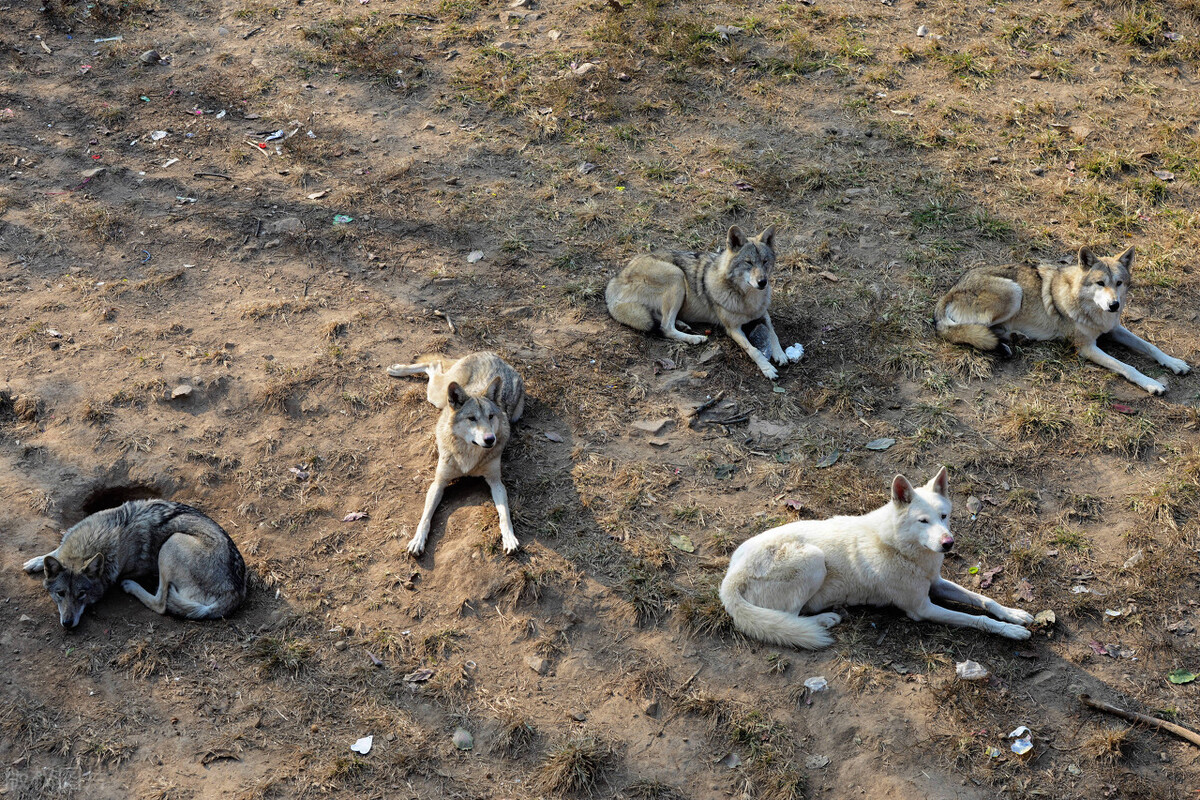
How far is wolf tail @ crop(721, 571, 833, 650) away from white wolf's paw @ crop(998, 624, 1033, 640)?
116 cm

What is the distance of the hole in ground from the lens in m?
6.93

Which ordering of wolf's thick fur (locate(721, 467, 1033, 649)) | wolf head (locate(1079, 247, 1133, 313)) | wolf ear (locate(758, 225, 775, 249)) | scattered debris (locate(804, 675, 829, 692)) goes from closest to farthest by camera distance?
scattered debris (locate(804, 675, 829, 692)), wolf's thick fur (locate(721, 467, 1033, 649)), wolf head (locate(1079, 247, 1133, 313)), wolf ear (locate(758, 225, 775, 249))

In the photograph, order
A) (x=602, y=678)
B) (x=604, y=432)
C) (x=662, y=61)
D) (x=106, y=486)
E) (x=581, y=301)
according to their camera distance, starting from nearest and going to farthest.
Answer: (x=602, y=678) → (x=106, y=486) → (x=604, y=432) → (x=581, y=301) → (x=662, y=61)

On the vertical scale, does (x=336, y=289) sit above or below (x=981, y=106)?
below

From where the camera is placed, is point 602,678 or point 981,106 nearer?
point 602,678

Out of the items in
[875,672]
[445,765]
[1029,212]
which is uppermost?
[1029,212]

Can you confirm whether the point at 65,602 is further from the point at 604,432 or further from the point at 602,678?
the point at 604,432

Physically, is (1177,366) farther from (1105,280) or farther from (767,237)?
(767,237)

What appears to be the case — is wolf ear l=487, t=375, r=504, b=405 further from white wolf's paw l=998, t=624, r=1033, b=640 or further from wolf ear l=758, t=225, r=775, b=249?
white wolf's paw l=998, t=624, r=1033, b=640

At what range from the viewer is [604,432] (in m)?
7.68

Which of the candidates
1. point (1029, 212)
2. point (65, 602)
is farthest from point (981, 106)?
point (65, 602)

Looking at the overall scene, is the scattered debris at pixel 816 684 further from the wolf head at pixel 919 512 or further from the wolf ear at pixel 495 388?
the wolf ear at pixel 495 388

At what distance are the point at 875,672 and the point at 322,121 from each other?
9.56m

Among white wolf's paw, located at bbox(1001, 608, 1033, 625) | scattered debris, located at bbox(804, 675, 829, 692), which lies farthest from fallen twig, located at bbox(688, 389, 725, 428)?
white wolf's paw, located at bbox(1001, 608, 1033, 625)
